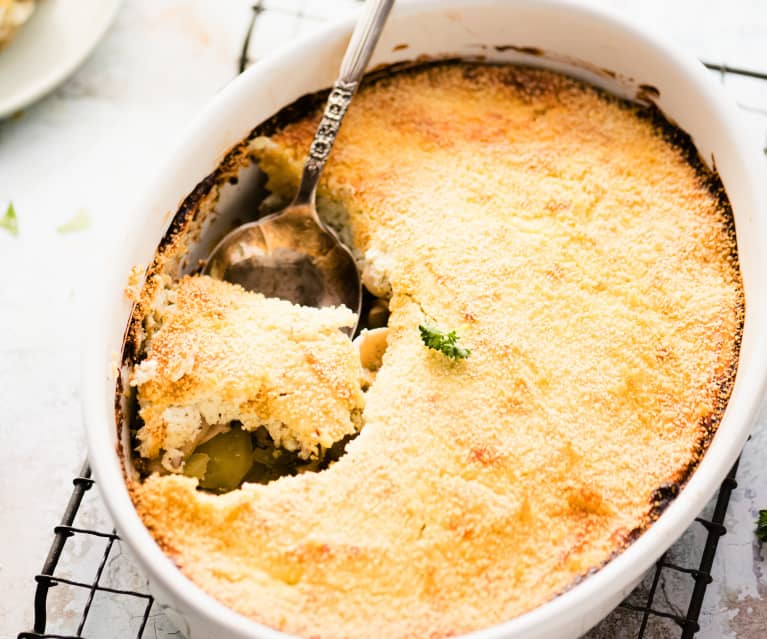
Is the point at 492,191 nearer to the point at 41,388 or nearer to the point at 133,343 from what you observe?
the point at 133,343

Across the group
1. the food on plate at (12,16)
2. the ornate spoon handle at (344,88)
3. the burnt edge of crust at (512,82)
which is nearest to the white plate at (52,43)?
the food on plate at (12,16)

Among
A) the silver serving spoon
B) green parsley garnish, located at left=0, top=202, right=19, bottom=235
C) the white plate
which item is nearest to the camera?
the silver serving spoon

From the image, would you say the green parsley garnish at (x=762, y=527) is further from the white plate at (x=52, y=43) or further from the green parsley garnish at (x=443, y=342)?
the white plate at (x=52, y=43)

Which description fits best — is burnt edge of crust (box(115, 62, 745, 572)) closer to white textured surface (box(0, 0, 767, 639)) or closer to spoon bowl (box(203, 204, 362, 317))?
spoon bowl (box(203, 204, 362, 317))

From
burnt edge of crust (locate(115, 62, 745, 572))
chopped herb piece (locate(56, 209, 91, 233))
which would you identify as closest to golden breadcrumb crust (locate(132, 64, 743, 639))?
burnt edge of crust (locate(115, 62, 745, 572))

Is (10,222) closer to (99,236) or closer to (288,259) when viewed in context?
(99,236)

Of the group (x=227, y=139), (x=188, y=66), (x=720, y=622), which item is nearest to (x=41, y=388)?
(x=227, y=139)
